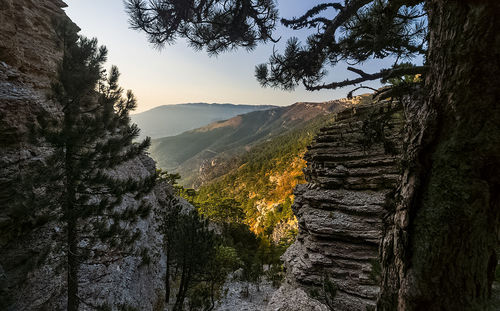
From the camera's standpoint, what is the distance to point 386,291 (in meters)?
1.88

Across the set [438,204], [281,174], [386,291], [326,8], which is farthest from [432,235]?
[281,174]

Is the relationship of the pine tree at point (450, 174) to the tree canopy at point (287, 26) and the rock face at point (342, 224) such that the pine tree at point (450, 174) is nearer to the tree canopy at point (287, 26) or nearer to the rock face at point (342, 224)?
the tree canopy at point (287, 26)

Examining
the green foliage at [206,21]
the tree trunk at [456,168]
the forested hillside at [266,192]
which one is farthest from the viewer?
the forested hillside at [266,192]

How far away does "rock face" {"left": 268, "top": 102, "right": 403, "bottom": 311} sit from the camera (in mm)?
6578

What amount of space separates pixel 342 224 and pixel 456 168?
7.03m

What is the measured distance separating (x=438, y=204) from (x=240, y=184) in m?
67.9

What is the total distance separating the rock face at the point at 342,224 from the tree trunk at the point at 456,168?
190 inches

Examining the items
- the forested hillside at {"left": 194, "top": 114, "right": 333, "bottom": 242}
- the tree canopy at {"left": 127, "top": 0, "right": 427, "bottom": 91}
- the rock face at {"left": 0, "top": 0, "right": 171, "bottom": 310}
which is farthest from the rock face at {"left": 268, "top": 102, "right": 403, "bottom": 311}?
the forested hillside at {"left": 194, "top": 114, "right": 333, "bottom": 242}

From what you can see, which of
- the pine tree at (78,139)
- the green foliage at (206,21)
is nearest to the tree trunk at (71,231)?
the pine tree at (78,139)

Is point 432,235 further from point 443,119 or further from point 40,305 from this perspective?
point 40,305

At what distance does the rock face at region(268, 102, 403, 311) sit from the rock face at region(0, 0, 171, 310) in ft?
17.6

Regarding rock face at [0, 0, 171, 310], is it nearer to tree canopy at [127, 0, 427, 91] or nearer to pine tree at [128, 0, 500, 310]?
tree canopy at [127, 0, 427, 91]

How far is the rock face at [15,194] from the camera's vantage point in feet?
13.8

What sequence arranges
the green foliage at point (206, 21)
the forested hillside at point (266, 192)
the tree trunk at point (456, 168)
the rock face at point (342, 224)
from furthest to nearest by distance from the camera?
1. the forested hillside at point (266, 192)
2. the rock face at point (342, 224)
3. the green foliage at point (206, 21)
4. the tree trunk at point (456, 168)
